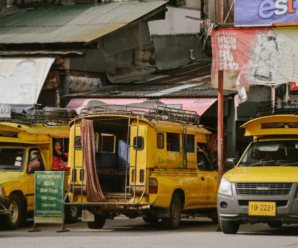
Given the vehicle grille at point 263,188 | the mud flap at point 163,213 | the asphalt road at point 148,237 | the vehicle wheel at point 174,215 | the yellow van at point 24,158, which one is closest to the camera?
the asphalt road at point 148,237

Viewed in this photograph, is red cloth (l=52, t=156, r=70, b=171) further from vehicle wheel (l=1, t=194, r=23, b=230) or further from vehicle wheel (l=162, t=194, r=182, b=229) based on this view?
vehicle wheel (l=162, t=194, r=182, b=229)

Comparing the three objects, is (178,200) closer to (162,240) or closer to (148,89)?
(162,240)

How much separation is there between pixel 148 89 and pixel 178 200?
10.8m

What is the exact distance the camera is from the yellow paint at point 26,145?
18141 millimetres

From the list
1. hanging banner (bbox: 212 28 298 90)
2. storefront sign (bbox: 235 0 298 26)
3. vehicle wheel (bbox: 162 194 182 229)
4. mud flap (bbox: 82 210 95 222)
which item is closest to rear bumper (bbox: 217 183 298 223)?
vehicle wheel (bbox: 162 194 182 229)

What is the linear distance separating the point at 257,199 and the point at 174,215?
126 inches

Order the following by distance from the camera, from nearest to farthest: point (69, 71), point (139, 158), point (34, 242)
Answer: point (34, 242)
point (139, 158)
point (69, 71)

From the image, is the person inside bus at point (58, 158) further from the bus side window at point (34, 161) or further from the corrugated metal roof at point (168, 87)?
the corrugated metal roof at point (168, 87)

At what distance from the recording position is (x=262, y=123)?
17016mm

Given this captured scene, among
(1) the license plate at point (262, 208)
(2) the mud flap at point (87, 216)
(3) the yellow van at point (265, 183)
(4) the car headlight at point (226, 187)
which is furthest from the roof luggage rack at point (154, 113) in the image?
(1) the license plate at point (262, 208)

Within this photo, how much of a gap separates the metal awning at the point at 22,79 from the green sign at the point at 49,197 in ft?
29.7

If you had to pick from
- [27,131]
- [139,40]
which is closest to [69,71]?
[139,40]

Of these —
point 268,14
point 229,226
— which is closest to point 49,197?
point 229,226

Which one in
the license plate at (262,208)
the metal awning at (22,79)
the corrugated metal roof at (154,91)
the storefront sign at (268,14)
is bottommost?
the license plate at (262,208)
